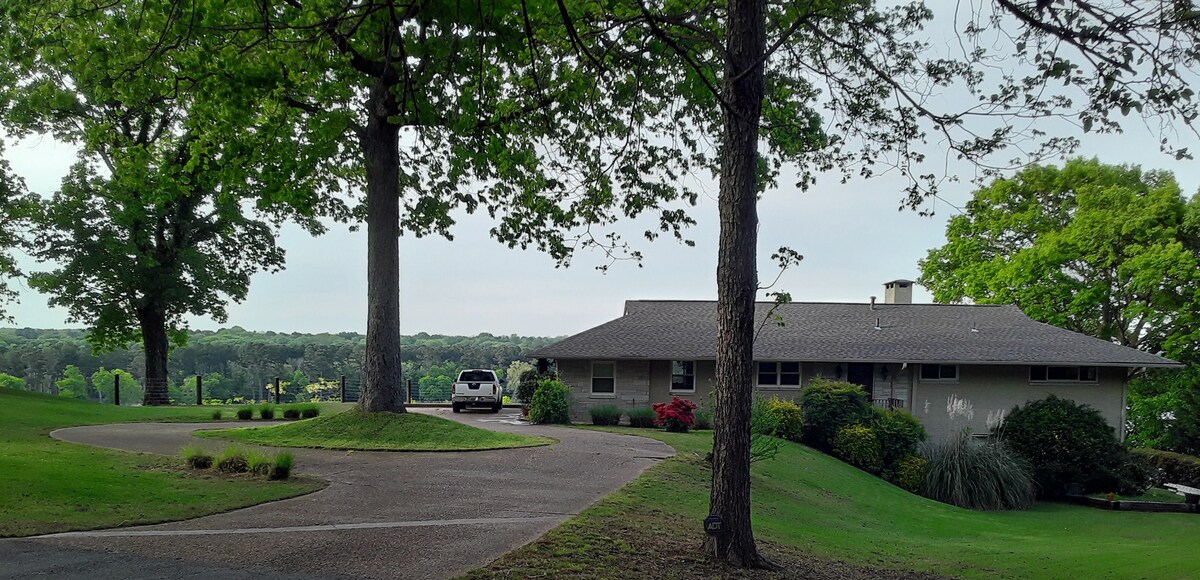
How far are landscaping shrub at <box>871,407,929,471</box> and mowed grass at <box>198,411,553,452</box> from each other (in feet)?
29.6

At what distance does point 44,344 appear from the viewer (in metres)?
59.5

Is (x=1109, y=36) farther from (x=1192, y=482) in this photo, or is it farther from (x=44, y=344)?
(x=44, y=344)

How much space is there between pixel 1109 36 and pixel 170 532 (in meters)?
9.39

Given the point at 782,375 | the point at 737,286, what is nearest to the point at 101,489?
the point at 737,286

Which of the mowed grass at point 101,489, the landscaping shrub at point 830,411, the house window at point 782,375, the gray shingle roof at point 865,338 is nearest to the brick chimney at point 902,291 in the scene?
the gray shingle roof at point 865,338

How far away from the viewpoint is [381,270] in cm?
1744

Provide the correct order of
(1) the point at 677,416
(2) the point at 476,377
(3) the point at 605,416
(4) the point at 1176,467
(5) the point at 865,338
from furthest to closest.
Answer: (2) the point at 476,377
(5) the point at 865,338
(4) the point at 1176,467
(3) the point at 605,416
(1) the point at 677,416

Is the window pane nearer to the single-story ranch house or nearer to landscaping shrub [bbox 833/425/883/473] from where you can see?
the single-story ranch house

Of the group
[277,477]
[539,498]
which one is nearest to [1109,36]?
[539,498]

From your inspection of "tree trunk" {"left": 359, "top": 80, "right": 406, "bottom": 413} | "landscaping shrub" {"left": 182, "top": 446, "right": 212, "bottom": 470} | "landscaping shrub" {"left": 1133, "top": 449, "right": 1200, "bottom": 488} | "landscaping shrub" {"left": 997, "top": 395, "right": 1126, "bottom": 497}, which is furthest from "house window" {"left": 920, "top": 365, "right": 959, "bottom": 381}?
"landscaping shrub" {"left": 182, "top": 446, "right": 212, "bottom": 470}

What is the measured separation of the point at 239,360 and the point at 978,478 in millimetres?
55280

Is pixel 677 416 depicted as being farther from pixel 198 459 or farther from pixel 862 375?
pixel 198 459

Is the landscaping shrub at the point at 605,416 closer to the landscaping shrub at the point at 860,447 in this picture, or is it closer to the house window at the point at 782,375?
the house window at the point at 782,375

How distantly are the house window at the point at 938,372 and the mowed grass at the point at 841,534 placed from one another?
943 centimetres
